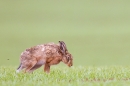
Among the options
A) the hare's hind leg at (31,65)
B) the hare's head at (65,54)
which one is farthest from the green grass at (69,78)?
the hare's head at (65,54)

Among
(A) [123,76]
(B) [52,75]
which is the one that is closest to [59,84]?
(B) [52,75]

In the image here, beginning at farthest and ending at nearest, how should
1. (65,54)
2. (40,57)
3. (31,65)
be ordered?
1. (65,54)
2. (40,57)
3. (31,65)

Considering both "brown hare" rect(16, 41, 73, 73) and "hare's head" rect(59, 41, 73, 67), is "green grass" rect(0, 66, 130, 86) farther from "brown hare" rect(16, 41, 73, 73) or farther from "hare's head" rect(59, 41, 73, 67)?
"hare's head" rect(59, 41, 73, 67)

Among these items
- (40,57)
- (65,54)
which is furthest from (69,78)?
(65,54)

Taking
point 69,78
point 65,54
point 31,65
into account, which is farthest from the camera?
point 65,54

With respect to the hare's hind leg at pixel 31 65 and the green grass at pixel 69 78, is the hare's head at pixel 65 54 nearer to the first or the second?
the green grass at pixel 69 78

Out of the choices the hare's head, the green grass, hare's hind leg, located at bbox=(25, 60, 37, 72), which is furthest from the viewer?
the hare's head

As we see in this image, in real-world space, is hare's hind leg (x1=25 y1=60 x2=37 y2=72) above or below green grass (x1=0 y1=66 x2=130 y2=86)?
above

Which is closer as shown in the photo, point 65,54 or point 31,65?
point 31,65

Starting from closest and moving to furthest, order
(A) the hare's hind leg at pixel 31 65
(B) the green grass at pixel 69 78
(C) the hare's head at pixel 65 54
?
(B) the green grass at pixel 69 78 → (A) the hare's hind leg at pixel 31 65 → (C) the hare's head at pixel 65 54

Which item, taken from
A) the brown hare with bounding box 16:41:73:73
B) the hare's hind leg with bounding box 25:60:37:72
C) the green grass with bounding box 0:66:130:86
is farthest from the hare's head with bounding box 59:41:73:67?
the hare's hind leg with bounding box 25:60:37:72

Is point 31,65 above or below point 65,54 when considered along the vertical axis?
below

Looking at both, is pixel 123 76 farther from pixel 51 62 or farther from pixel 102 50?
pixel 102 50

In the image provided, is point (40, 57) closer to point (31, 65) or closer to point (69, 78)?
point (31, 65)
